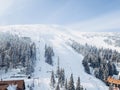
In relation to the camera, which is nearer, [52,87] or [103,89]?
[52,87]

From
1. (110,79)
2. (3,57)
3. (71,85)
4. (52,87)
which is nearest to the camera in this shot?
(110,79)

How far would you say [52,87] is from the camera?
565 ft

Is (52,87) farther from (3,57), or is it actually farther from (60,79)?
(3,57)

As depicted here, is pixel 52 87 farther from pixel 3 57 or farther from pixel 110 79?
pixel 110 79

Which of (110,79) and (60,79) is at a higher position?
(110,79)

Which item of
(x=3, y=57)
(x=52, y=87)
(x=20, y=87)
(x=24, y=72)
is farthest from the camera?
(x=24, y=72)

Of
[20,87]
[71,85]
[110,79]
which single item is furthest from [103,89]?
[110,79]

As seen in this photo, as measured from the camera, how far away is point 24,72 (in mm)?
195750

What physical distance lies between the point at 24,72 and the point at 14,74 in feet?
34.8

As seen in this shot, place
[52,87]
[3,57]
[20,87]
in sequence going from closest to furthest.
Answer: [20,87]
[52,87]
[3,57]

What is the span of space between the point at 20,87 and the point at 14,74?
13430 cm

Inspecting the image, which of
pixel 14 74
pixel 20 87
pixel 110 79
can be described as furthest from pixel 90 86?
pixel 110 79

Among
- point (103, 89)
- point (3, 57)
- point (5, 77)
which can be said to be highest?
point (3, 57)

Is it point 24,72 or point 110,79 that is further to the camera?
point 24,72
